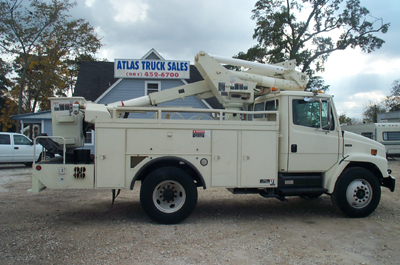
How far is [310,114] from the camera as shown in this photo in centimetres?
642

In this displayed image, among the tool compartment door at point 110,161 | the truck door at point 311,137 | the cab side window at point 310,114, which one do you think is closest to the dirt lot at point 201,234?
the tool compartment door at point 110,161

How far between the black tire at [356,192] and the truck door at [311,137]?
1.53 feet

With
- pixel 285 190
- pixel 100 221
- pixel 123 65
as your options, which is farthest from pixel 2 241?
pixel 123 65

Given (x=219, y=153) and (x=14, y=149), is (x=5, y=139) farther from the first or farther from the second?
(x=219, y=153)

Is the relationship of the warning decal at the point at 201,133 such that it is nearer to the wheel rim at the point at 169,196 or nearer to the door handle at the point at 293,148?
the wheel rim at the point at 169,196

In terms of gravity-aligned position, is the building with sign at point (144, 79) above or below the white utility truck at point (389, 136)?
above

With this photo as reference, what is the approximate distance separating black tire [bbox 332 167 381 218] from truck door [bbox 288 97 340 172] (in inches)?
18.4

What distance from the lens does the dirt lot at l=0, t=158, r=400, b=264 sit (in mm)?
4410

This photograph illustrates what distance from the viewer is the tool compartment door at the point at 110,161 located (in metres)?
5.65

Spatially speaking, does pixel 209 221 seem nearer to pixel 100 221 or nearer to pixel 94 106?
pixel 100 221

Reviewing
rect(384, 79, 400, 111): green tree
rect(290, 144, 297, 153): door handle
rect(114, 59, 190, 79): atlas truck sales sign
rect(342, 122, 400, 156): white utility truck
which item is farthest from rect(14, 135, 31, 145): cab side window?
rect(384, 79, 400, 111): green tree

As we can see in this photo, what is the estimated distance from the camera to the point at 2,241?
4848 millimetres

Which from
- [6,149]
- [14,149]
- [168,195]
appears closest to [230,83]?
[168,195]

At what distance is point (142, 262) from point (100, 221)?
2.23 m
